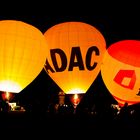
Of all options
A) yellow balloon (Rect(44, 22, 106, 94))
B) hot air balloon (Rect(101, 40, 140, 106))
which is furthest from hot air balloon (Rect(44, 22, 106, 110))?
hot air balloon (Rect(101, 40, 140, 106))

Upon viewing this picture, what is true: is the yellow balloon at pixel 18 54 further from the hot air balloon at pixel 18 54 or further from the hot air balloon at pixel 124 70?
the hot air balloon at pixel 124 70

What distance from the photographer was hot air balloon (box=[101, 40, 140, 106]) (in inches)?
396

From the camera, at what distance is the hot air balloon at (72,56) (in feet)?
31.3

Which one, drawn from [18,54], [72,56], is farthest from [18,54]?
[72,56]

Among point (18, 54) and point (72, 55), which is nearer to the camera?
point (18, 54)

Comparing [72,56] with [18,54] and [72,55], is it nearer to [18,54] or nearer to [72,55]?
[72,55]

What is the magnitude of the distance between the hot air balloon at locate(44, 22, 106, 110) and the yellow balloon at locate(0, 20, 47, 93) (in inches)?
22.1

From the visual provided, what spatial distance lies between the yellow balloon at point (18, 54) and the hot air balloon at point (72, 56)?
561 millimetres

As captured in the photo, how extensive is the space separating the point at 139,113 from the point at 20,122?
1855 mm

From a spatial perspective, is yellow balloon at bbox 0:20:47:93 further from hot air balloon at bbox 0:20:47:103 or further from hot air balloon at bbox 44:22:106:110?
hot air balloon at bbox 44:22:106:110

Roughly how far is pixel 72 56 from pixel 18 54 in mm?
1443

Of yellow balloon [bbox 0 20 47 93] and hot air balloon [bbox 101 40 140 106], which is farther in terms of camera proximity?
hot air balloon [bbox 101 40 140 106]

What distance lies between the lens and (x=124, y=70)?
1008 cm

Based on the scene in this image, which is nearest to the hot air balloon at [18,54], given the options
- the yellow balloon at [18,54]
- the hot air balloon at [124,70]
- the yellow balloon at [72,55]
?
the yellow balloon at [18,54]
